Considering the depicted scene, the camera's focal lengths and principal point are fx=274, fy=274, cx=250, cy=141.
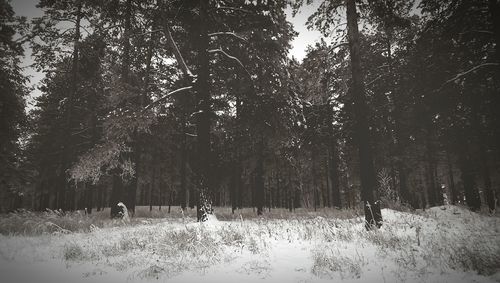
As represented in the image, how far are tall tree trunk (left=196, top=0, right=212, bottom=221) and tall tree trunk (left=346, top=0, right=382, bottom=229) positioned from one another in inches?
192

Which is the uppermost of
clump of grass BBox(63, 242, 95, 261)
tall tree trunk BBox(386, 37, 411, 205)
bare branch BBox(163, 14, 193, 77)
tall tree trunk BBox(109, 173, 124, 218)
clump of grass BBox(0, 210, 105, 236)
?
bare branch BBox(163, 14, 193, 77)

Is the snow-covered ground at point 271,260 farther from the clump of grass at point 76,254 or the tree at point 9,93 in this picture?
the tree at point 9,93

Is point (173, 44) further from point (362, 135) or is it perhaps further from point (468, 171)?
point (468, 171)

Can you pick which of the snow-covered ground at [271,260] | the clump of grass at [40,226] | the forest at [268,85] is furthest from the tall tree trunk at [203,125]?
the clump of grass at [40,226]

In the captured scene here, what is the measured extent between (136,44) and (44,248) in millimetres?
8362

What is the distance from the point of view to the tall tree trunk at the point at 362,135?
7.75 meters

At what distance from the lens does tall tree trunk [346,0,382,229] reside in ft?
25.4

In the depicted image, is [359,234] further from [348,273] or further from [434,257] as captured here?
[348,273]

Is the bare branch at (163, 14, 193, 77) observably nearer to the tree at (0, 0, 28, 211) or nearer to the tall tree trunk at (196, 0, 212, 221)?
the tall tree trunk at (196, 0, 212, 221)

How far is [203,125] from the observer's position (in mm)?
10148

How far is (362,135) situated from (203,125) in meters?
5.47

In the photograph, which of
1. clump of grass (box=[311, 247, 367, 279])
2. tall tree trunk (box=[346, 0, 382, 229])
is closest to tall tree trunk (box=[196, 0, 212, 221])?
tall tree trunk (box=[346, 0, 382, 229])

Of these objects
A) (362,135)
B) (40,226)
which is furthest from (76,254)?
(362,135)

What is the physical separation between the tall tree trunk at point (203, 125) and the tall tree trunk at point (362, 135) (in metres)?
4.88
